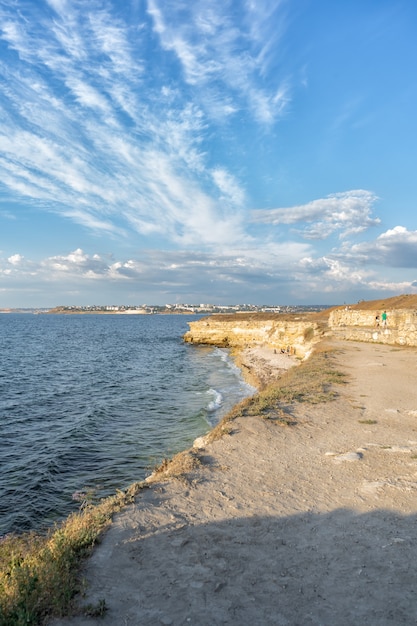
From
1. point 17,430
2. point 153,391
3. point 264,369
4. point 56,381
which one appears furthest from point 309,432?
point 56,381

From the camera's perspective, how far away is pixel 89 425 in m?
19.1

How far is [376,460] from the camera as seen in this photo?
955 cm

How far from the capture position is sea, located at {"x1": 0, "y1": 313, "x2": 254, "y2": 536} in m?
11.9

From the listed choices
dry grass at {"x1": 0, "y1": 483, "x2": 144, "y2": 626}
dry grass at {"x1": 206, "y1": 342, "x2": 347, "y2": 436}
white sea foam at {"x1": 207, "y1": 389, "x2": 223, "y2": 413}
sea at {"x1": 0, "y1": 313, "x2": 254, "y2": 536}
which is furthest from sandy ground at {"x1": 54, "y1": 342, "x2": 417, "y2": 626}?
white sea foam at {"x1": 207, "y1": 389, "x2": 223, "y2": 413}

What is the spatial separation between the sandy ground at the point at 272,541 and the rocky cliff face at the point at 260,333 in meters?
32.6

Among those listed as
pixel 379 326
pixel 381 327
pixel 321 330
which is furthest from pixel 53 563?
pixel 321 330

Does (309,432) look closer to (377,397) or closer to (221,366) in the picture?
(377,397)

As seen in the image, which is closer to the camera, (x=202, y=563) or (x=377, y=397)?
Answer: (x=202, y=563)

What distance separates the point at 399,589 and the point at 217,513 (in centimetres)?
324

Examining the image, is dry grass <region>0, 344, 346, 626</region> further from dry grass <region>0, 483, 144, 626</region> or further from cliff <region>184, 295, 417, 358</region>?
cliff <region>184, 295, 417, 358</region>

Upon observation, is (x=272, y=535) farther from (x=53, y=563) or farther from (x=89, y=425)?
(x=89, y=425)

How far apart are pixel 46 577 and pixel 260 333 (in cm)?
5809

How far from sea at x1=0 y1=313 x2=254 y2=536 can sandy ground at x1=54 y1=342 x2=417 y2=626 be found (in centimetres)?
414

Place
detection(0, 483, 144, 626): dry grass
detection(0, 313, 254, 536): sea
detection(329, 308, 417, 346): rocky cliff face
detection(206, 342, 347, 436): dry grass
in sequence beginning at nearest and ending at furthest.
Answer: detection(0, 483, 144, 626): dry grass, detection(0, 313, 254, 536): sea, detection(206, 342, 347, 436): dry grass, detection(329, 308, 417, 346): rocky cliff face
